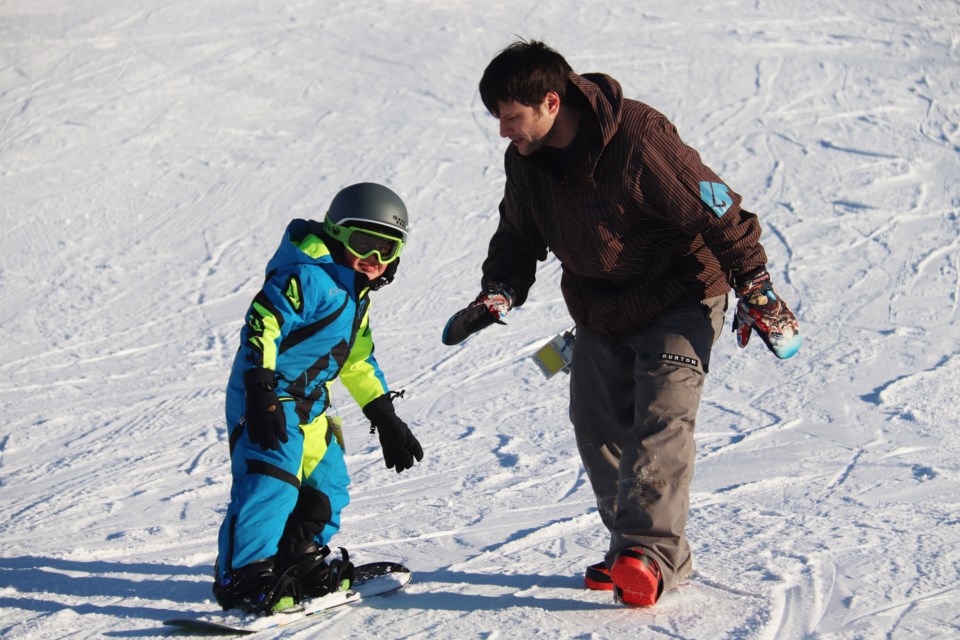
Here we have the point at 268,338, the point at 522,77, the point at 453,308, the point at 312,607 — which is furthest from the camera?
the point at 453,308

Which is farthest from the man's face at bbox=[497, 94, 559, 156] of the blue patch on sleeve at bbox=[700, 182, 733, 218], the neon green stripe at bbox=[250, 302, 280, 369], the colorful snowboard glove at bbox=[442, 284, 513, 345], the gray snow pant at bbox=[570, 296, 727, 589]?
the neon green stripe at bbox=[250, 302, 280, 369]

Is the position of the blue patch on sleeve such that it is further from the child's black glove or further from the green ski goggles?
the child's black glove

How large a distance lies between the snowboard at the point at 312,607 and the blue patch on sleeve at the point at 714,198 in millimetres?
1750

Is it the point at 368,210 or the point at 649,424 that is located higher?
the point at 368,210

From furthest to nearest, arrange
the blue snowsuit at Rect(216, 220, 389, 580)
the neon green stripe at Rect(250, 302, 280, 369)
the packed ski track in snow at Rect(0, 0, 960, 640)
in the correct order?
the packed ski track in snow at Rect(0, 0, 960, 640) < the blue snowsuit at Rect(216, 220, 389, 580) < the neon green stripe at Rect(250, 302, 280, 369)

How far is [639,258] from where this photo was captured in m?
3.38

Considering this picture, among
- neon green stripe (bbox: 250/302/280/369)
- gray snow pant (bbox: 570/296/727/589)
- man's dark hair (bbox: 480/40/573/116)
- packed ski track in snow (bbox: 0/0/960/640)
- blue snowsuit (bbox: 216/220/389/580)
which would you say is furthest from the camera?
packed ski track in snow (bbox: 0/0/960/640)

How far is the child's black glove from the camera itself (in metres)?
3.87

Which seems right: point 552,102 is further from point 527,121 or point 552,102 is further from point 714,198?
point 714,198

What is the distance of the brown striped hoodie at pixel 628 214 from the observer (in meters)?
3.20

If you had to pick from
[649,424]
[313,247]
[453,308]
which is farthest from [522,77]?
[453,308]

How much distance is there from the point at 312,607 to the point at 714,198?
1903 millimetres

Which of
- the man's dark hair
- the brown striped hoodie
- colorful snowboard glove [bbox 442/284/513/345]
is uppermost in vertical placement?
the man's dark hair

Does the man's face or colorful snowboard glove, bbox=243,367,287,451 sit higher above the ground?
the man's face
